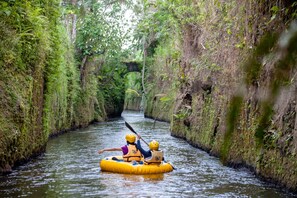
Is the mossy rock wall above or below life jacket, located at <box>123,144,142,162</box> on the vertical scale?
above

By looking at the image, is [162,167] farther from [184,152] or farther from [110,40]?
[110,40]

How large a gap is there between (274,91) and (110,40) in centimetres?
2569

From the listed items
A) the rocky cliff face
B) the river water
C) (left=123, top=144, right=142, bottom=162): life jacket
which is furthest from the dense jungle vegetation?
(left=123, top=144, right=142, bottom=162): life jacket

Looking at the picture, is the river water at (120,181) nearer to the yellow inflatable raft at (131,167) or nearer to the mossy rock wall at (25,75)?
the yellow inflatable raft at (131,167)

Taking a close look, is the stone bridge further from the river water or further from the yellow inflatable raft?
the yellow inflatable raft

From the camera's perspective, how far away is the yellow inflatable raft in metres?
10.8

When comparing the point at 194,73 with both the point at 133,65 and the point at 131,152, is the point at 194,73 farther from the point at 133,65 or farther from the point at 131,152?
the point at 133,65

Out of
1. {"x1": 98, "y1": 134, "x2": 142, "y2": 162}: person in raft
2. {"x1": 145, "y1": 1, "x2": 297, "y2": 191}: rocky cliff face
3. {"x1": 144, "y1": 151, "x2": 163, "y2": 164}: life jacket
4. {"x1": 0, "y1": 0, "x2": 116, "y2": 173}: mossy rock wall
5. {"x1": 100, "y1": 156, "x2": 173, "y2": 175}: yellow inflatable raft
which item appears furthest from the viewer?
{"x1": 98, "y1": 134, "x2": 142, "y2": 162}: person in raft

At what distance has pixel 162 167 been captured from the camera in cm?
1114

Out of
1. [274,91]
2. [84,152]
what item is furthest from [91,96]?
[274,91]

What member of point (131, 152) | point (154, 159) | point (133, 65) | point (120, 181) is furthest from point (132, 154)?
point (133, 65)

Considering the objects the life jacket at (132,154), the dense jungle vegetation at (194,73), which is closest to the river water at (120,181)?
the dense jungle vegetation at (194,73)

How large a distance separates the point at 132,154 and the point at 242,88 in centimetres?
1057

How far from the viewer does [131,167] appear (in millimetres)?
10883
